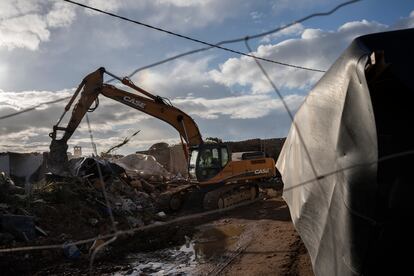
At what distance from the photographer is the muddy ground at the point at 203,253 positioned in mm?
7246

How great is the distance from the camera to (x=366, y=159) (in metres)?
3.16

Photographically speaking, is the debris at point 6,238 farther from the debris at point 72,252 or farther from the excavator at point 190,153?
the excavator at point 190,153

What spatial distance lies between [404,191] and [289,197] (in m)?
1.83

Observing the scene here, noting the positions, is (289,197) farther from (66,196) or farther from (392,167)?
(66,196)

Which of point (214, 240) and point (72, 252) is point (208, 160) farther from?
point (72, 252)

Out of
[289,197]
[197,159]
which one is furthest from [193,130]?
[289,197]

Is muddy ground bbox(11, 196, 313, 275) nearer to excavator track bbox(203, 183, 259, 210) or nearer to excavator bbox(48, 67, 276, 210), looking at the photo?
excavator track bbox(203, 183, 259, 210)

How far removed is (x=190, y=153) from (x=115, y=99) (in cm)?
300

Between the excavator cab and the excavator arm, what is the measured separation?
2.20 feet

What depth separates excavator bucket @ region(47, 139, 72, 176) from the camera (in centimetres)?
1284

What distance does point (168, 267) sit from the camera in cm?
772

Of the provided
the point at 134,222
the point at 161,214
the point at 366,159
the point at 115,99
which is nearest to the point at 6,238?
the point at 134,222

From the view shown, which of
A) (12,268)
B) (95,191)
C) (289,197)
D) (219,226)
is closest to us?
(289,197)

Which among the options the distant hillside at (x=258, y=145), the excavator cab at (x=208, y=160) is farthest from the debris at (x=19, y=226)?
the distant hillside at (x=258, y=145)
